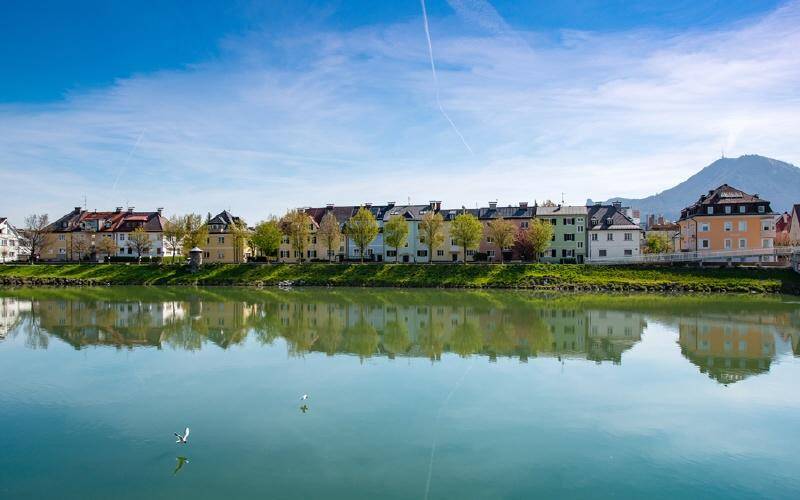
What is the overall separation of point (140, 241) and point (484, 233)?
44.7m

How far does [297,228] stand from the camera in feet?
229

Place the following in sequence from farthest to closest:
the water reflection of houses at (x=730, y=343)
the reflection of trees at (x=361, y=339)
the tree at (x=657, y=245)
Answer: the tree at (x=657, y=245) < the reflection of trees at (x=361, y=339) < the water reflection of houses at (x=730, y=343)

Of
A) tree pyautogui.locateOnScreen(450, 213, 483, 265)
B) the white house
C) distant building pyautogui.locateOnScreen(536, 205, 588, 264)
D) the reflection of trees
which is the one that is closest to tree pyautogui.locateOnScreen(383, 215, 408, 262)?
tree pyautogui.locateOnScreen(450, 213, 483, 265)

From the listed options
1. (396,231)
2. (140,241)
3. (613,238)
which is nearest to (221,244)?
(140,241)

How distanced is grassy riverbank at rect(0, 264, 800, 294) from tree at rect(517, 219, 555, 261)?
13.7 feet

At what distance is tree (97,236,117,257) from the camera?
7425 cm

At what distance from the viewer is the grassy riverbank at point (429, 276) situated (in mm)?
52438

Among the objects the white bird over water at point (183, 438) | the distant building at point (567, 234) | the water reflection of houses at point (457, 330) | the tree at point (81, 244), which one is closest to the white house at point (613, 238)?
the distant building at point (567, 234)

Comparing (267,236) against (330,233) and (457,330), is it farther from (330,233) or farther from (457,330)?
(457,330)

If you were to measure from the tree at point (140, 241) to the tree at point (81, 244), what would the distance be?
20.5 feet

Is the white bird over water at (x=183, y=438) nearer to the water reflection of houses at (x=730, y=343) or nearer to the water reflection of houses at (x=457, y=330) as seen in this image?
the water reflection of houses at (x=457, y=330)

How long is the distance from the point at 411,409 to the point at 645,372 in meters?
10.0

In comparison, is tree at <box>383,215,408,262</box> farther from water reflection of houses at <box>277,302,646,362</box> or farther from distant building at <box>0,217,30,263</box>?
distant building at <box>0,217,30,263</box>

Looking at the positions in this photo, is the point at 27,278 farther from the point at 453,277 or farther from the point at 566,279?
the point at 566,279
